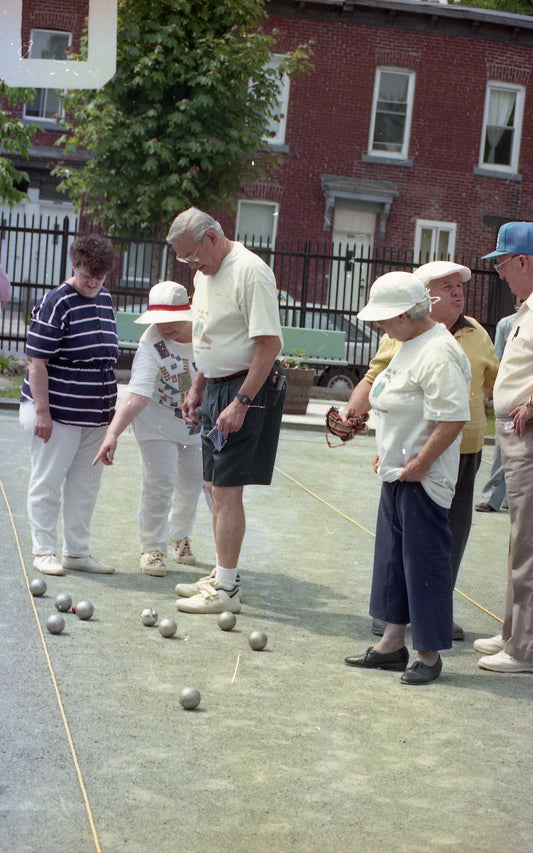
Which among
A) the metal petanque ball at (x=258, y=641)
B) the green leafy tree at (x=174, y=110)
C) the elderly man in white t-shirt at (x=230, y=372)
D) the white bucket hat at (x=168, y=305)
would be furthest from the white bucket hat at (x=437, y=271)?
the green leafy tree at (x=174, y=110)

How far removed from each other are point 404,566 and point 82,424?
2.18m

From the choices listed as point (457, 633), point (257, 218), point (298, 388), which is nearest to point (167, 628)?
point (457, 633)

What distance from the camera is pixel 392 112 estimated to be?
28125 mm

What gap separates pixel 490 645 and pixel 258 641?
1.16m

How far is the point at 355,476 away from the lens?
11094 mm

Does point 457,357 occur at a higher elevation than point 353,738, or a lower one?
higher

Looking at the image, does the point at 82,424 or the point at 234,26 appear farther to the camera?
the point at 234,26

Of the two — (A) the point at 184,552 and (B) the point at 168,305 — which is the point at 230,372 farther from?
(A) the point at 184,552

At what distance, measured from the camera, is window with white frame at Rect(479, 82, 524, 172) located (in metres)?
28.6

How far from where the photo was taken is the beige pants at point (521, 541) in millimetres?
5137

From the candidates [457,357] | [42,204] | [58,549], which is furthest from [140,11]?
[457,357]

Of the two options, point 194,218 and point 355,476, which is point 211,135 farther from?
point 194,218

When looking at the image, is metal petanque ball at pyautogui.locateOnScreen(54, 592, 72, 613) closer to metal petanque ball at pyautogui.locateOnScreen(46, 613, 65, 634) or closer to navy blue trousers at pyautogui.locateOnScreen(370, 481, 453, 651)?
metal petanque ball at pyautogui.locateOnScreen(46, 613, 65, 634)

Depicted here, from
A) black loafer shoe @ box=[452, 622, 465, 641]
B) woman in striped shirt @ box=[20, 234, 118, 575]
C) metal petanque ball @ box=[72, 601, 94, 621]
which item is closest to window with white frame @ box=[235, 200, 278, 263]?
woman in striped shirt @ box=[20, 234, 118, 575]
